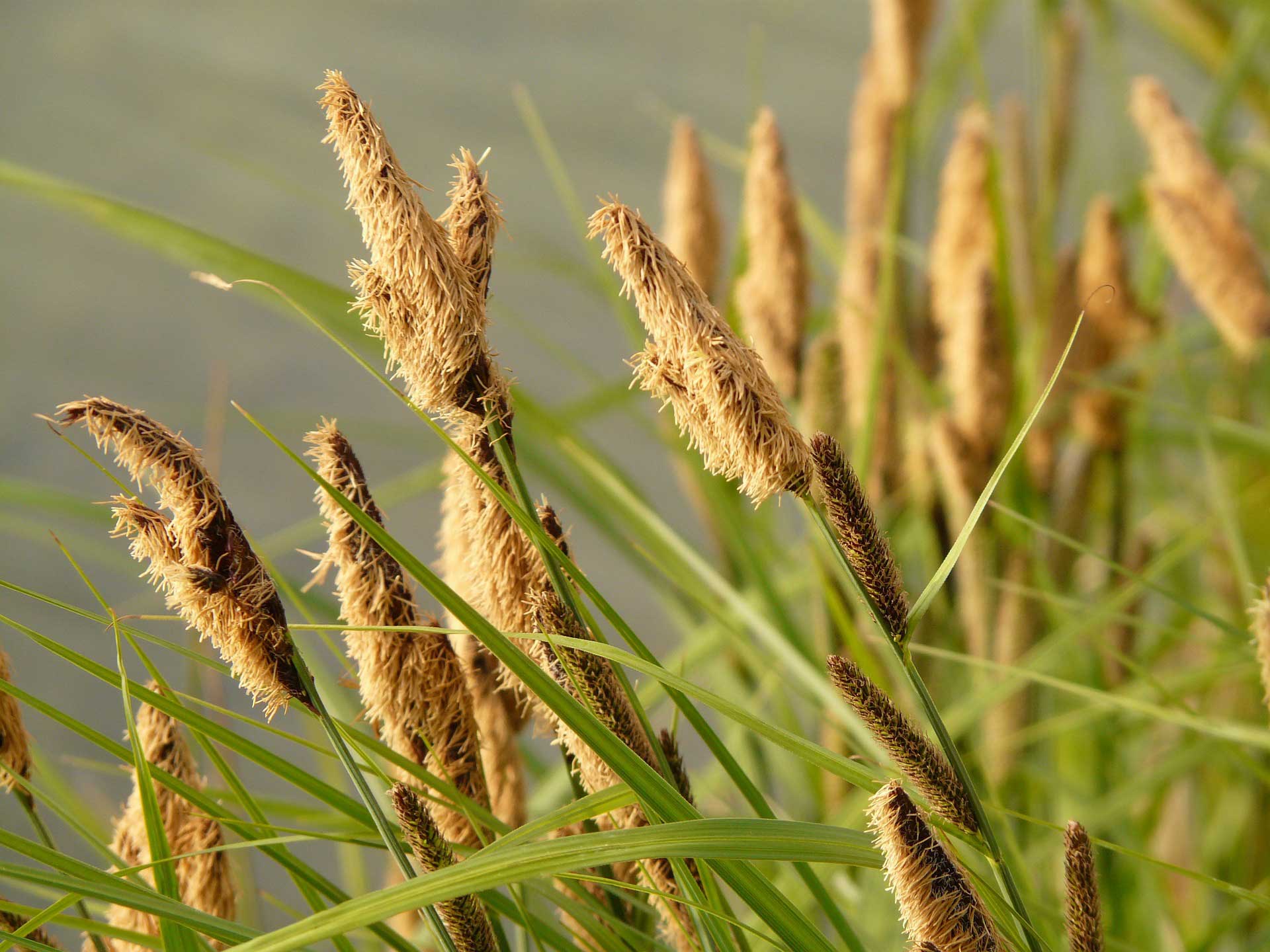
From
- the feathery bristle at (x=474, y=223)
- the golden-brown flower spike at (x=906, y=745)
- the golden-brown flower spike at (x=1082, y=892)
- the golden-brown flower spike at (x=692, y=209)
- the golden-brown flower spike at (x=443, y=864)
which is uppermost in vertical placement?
the golden-brown flower spike at (x=692, y=209)

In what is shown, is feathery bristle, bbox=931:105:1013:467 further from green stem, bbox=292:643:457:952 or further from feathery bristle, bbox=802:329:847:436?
green stem, bbox=292:643:457:952

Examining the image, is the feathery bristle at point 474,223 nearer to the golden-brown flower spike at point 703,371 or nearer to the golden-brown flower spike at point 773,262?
the golden-brown flower spike at point 703,371

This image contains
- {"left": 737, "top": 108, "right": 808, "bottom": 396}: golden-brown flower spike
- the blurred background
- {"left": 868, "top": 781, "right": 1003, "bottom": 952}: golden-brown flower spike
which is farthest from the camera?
the blurred background

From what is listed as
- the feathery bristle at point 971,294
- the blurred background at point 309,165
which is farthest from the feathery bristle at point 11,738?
the blurred background at point 309,165

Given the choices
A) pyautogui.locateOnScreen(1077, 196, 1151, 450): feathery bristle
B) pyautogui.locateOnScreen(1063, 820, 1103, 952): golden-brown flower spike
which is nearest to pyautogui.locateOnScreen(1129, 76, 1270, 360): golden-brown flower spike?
pyautogui.locateOnScreen(1077, 196, 1151, 450): feathery bristle

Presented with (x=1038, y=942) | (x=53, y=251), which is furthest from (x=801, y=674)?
(x=53, y=251)

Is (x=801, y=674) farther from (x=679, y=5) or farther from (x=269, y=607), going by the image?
(x=679, y=5)

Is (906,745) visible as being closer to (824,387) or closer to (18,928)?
(18,928)

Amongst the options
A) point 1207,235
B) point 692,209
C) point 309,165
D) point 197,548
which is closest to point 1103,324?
point 1207,235
